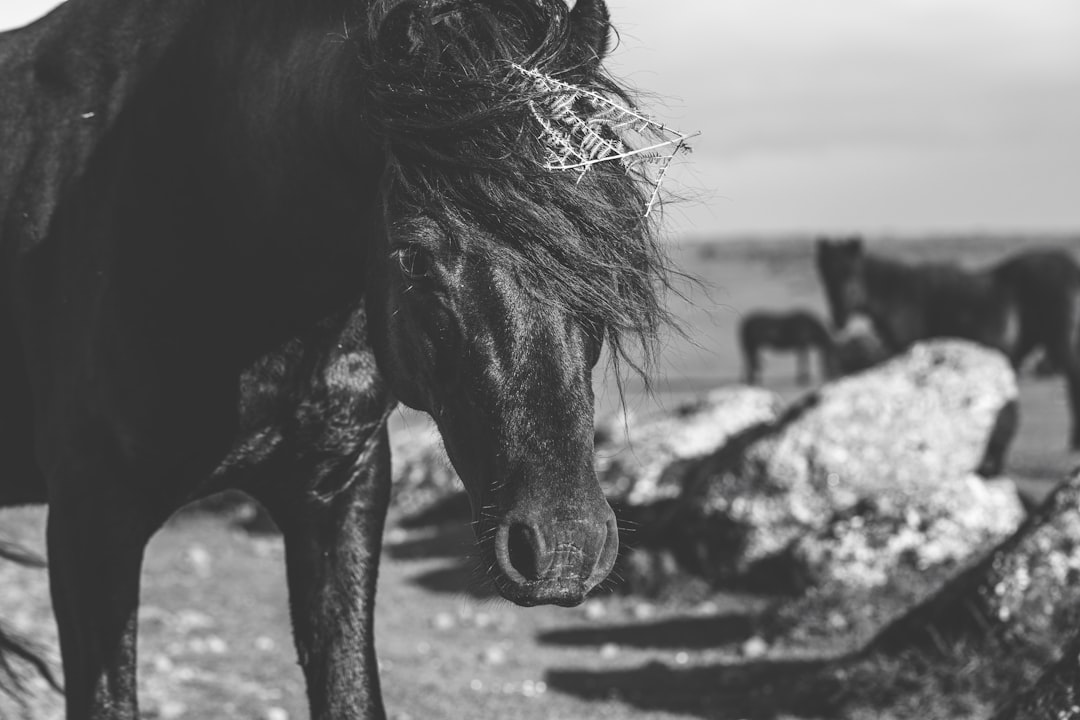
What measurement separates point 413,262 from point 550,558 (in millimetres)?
543

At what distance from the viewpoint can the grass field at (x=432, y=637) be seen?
19.1ft

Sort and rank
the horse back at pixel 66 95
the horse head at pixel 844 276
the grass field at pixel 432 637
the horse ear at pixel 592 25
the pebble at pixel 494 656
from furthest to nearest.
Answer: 1. the horse head at pixel 844 276
2. the pebble at pixel 494 656
3. the grass field at pixel 432 637
4. the horse back at pixel 66 95
5. the horse ear at pixel 592 25

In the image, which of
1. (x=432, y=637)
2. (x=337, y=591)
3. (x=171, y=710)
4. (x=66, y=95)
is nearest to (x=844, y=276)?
(x=432, y=637)

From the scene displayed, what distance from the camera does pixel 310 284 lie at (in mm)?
2869

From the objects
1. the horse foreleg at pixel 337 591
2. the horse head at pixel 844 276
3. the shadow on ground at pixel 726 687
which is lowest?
the shadow on ground at pixel 726 687

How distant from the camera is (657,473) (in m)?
9.72

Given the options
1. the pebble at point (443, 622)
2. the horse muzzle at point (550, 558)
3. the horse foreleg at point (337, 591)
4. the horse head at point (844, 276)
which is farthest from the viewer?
the horse head at point (844, 276)

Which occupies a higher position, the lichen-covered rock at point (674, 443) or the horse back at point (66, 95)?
the horse back at point (66, 95)

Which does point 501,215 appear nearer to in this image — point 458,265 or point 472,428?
point 458,265

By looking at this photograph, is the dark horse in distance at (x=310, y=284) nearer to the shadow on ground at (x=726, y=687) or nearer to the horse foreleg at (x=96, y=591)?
the horse foreleg at (x=96, y=591)

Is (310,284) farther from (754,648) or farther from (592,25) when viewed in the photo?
(754,648)

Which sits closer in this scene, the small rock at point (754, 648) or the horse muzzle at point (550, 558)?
the horse muzzle at point (550, 558)

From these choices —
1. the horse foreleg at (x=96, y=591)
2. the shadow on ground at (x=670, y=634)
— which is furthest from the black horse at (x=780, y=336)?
the horse foreleg at (x=96, y=591)

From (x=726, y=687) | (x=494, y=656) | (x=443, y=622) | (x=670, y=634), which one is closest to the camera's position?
(x=726, y=687)
